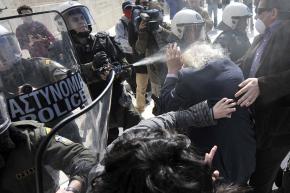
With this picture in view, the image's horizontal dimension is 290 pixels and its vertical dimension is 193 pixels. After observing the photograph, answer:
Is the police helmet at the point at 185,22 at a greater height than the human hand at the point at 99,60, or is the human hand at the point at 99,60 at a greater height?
the police helmet at the point at 185,22

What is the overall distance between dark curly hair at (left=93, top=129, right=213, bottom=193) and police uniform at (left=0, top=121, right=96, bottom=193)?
48 centimetres

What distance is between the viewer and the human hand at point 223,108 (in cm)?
172

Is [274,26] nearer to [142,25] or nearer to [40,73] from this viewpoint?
[40,73]

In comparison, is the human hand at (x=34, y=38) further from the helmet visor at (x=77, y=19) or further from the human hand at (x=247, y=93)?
the helmet visor at (x=77, y=19)

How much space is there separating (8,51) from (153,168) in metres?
1.28

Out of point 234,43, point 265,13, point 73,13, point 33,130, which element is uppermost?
point 73,13

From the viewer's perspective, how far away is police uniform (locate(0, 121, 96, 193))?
1389 millimetres

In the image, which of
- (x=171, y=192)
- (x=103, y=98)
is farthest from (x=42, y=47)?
(x=171, y=192)

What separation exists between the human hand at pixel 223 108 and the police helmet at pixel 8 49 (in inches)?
38.8

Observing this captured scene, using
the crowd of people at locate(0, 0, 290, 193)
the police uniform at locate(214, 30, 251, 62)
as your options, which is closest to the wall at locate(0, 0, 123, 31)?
the police uniform at locate(214, 30, 251, 62)

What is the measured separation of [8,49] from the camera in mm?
1861

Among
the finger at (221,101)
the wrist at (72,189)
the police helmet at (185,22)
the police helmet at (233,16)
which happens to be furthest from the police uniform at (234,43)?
the wrist at (72,189)

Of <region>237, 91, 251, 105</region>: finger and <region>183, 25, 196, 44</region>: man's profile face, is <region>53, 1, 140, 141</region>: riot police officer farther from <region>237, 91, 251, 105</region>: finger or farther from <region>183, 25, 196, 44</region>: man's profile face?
<region>237, 91, 251, 105</region>: finger

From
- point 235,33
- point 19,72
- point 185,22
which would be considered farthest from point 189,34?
point 19,72
